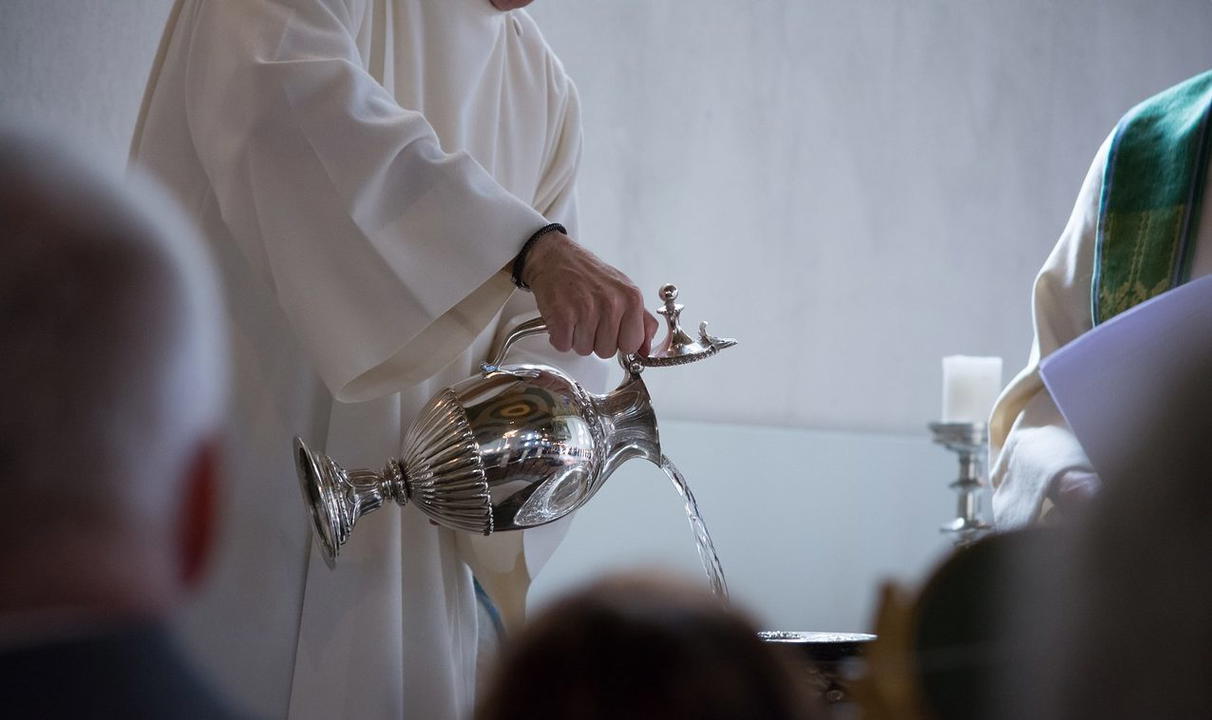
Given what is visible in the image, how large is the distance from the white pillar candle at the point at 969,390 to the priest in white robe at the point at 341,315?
193 cm

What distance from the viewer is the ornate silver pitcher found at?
116cm

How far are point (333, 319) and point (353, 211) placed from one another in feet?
0.36

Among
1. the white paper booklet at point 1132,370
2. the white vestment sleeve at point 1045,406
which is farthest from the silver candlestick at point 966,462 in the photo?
the white paper booklet at point 1132,370

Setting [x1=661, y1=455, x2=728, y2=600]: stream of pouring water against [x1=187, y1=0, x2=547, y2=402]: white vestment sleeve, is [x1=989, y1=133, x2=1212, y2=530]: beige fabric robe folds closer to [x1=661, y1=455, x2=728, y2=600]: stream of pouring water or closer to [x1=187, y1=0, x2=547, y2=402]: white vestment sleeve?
[x1=661, y1=455, x2=728, y2=600]: stream of pouring water

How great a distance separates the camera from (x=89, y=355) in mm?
478

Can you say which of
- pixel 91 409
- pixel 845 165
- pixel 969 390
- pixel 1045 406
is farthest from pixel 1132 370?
pixel 845 165

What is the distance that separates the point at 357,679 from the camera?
1.31m

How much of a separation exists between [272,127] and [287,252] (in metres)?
0.13

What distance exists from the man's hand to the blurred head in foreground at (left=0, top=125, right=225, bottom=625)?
29.4 inches

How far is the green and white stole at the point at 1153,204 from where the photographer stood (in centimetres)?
167

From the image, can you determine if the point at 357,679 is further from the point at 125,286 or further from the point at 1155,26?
the point at 1155,26

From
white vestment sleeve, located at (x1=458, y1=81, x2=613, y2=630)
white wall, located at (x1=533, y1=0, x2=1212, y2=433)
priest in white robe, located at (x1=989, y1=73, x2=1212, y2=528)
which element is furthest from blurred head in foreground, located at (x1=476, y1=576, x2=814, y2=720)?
white wall, located at (x1=533, y1=0, x2=1212, y2=433)

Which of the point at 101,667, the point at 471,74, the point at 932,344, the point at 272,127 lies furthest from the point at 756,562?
the point at 101,667

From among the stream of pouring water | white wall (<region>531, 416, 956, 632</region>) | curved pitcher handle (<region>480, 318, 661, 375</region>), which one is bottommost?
white wall (<region>531, 416, 956, 632</region>)
